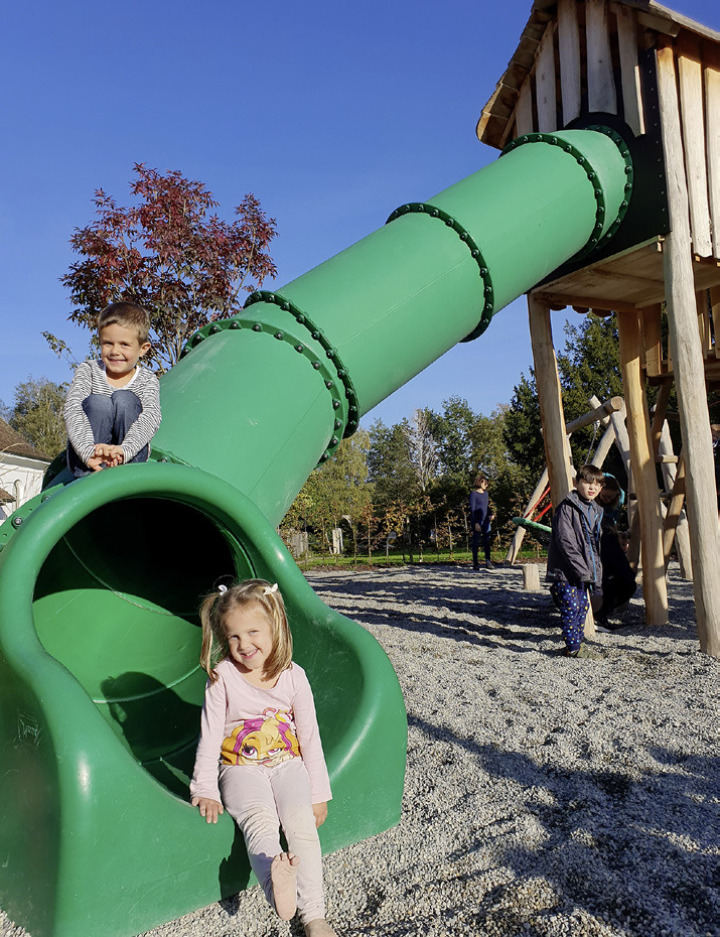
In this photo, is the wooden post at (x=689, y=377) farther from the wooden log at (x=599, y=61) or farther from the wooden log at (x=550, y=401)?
the wooden log at (x=550, y=401)

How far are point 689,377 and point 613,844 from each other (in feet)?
10.9

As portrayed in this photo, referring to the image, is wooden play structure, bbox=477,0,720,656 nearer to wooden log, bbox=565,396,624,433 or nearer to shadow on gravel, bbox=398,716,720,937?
wooden log, bbox=565,396,624,433

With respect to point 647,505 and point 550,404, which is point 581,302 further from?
point 647,505

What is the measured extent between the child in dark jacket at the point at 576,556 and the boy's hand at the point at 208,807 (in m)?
3.29

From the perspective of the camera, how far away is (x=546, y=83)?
5.34m

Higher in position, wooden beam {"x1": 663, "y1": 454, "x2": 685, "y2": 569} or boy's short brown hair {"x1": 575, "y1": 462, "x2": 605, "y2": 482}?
boy's short brown hair {"x1": 575, "y1": 462, "x2": 605, "y2": 482}

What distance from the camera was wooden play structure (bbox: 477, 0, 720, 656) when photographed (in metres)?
4.64

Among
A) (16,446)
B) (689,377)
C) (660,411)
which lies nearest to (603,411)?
(660,411)

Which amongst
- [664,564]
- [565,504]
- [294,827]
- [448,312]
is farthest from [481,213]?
[664,564]

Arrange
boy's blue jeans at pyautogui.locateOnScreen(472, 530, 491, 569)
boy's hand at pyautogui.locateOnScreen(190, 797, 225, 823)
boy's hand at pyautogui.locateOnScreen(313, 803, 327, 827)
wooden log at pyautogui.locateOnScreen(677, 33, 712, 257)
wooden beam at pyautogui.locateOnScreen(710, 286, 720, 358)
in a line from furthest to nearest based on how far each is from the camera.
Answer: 1. boy's blue jeans at pyautogui.locateOnScreen(472, 530, 491, 569)
2. wooden beam at pyautogui.locateOnScreen(710, 286, 720, 358)
3. wooden log at pyautogui.locateOnScreen(677, 33, 712, 257)
4. boy's hand at pyautogui.locateOnScreen(313, 803, 327, 827)
5. boy's hand at pyautogui.locateOnScreen(190, 797, 225, 823)

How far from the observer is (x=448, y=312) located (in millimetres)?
3471

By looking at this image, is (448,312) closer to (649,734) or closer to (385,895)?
(649,734)

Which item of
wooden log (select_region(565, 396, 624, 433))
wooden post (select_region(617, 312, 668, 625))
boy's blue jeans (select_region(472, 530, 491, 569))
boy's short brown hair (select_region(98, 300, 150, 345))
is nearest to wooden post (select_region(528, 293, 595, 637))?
wooden post (select_region(617, 312, 668, 625))

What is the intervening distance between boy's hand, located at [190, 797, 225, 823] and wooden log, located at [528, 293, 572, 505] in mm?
3985
